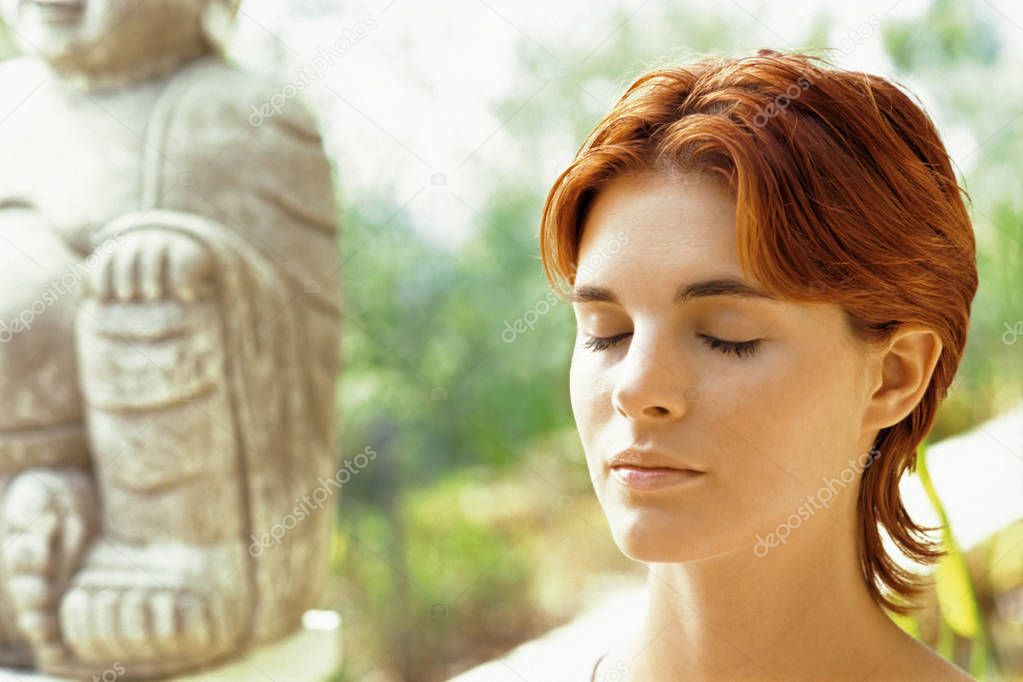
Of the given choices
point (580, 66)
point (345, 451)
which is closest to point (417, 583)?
point (345, 451)

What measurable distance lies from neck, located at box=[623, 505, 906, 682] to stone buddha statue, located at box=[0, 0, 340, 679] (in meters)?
1.77

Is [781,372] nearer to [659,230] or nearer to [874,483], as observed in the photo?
[659,230]

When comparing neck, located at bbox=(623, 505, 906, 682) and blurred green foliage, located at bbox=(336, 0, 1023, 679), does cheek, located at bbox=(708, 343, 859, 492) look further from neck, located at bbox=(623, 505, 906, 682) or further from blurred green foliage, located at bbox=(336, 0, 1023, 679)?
blurred green foliage, located at bbox=(336, 0, 1023, 679)

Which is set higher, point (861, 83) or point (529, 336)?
point (861, 83)

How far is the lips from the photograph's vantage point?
1312mm

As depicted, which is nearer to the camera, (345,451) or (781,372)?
A: (781,372)

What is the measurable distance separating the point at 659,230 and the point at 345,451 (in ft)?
15.1

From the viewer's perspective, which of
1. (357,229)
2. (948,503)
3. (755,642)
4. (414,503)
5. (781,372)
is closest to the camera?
(781,372)

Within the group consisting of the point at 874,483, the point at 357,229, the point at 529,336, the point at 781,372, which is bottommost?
the point at 529,336

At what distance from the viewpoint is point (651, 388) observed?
1291mm

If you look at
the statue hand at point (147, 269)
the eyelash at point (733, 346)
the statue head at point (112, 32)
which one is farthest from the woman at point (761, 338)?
the statue head at point (112, 32)

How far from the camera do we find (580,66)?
5.73 meters

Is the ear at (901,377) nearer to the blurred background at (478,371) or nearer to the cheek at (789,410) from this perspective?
the cheek at (789,410)

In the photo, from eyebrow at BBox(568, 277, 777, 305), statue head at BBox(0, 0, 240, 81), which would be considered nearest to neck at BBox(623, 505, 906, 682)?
eyebrow at BBox(568, 277, 777, 305)
